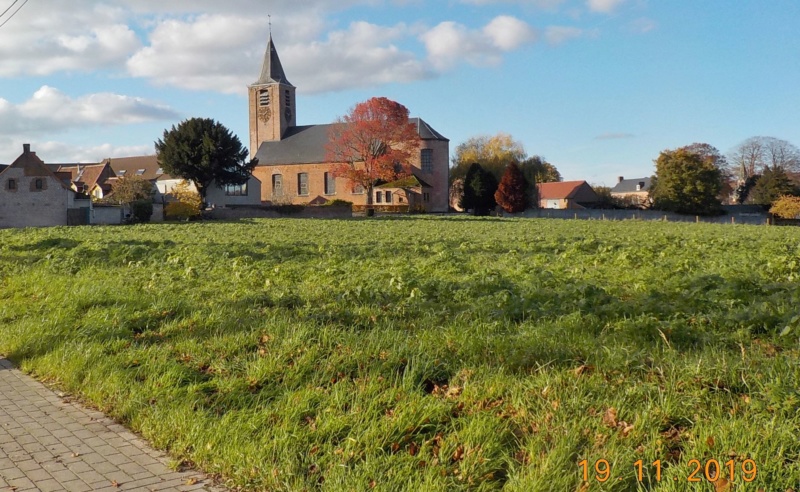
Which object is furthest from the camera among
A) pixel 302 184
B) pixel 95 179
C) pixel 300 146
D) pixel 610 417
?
pixel 95 179

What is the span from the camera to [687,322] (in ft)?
19.3

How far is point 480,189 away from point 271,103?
3111 centimetres

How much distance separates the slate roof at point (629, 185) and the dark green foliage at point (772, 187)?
46.7m

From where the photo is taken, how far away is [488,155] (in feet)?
285

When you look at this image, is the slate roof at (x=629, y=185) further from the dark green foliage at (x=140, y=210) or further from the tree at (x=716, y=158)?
the dark green foliage at (x=140, y=210)

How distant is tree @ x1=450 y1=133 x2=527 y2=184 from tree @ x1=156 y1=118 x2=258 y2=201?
30271 millimetres

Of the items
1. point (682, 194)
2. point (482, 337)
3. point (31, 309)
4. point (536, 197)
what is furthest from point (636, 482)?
point (536, 197)

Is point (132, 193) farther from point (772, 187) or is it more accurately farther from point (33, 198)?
point (772, 187)

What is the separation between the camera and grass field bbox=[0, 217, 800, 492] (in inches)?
142

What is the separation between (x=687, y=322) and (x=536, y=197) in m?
77.8

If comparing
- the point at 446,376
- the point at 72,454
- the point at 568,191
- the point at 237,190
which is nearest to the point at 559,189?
the point at 568,191

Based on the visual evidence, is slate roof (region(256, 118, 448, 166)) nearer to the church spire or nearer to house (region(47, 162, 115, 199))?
the church spire

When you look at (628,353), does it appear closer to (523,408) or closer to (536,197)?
(523,408)

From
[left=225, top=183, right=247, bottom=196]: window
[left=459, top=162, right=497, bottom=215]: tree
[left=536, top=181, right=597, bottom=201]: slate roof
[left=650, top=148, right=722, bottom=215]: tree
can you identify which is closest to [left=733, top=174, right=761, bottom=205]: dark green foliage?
[left=650, top=148, right=722, bottom=215]: tree
